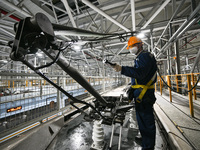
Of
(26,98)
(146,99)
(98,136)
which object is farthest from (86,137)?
(26,98)

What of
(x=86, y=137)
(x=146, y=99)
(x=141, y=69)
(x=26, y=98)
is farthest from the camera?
(x=26, y=98)

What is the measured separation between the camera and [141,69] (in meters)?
1.60

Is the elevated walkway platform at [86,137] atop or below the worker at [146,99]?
below

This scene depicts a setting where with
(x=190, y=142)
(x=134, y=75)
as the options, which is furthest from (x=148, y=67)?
(x=190, y=142)

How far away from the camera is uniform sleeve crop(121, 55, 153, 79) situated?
1.51 m

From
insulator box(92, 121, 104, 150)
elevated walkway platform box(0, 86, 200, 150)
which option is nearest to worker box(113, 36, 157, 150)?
elevated walkway platform box(0, 86, 200, 150)

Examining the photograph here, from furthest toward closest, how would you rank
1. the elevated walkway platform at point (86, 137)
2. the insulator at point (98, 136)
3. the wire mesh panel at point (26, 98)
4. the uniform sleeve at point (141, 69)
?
1. the wire mesh panel at point (26, 98)
2. the insulator at point (98, 136)
3. the elevated walkway platform at point (86, 137)
4. the uniform sleeve at point (141, 69)

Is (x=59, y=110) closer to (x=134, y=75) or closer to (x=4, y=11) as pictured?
(x=134, y=75)

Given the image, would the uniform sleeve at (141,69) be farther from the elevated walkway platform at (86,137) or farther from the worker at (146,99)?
the elevated walkway platform at (86,137)

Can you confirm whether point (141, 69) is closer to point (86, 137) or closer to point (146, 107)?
point (146, 107)

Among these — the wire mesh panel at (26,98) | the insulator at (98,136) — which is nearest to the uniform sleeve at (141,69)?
the insulator at (98,136)

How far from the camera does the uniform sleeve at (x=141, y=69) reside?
4.96 feet

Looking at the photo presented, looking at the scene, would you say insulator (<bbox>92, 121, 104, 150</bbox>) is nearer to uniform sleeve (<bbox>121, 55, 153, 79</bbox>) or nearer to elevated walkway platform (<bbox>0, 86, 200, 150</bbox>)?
elevated walkway platform (<bbox>0, 86, 200, 150</bbox>)

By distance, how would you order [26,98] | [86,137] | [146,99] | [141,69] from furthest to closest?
[26,98] → [86,137] → [146,99] → [141,69]
